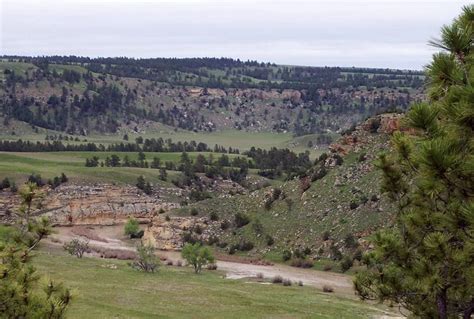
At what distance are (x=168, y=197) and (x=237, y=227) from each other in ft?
69.3

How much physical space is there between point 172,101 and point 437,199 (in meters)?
173

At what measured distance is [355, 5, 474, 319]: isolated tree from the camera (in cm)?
719

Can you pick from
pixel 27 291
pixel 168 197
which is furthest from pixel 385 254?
pixel 168 197

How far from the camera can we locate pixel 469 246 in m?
7.44

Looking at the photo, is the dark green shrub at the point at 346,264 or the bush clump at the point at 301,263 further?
the bush clump at the point at 301,263

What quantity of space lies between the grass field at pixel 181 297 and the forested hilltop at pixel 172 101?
11181 cm

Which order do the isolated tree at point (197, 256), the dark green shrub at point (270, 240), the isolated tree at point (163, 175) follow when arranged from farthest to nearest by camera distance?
A: the isolated tree at point (163, 175) < the dark green shrub at point (270, 240) < the isolated tree at point (197, 256)

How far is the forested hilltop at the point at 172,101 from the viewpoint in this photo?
500ft

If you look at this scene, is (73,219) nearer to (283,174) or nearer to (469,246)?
(283,174)

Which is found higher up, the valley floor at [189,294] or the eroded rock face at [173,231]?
the valley floor at [189,294]

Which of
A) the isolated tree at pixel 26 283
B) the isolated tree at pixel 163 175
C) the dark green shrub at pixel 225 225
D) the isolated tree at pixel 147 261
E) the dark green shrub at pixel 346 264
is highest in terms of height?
the isolated tree at pixel 26 283

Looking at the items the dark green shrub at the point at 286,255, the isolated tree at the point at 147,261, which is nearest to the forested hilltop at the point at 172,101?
the dark green shrub at the point at 286,255

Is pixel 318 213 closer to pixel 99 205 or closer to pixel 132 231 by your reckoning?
pixel 132 231

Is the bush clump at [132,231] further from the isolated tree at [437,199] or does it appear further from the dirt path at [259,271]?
the isolated tree at [437,199]
